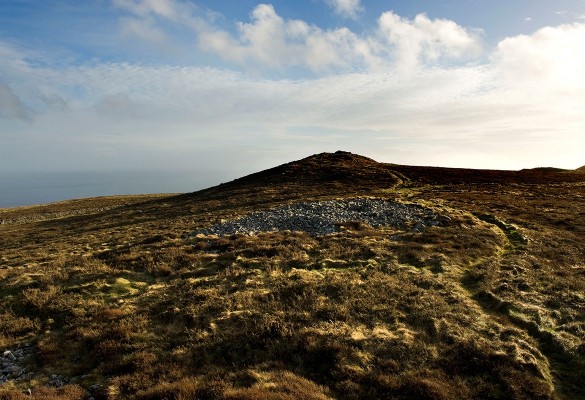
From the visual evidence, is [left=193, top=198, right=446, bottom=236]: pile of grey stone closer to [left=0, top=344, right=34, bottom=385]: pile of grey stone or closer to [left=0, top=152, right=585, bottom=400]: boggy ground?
[left=0, top=152, right=585, bottom=400]: boggy ground

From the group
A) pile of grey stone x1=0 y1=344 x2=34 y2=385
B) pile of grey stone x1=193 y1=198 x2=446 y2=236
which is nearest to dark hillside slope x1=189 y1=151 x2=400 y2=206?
pile of grey stone x1=193 y1=198 x2=446 y2=236

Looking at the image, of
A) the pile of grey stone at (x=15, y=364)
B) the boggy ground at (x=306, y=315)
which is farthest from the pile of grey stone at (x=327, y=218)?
the pile of grey stone at (x=15, y=364)

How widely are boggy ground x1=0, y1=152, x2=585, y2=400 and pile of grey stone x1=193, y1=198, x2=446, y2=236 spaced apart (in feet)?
8.71

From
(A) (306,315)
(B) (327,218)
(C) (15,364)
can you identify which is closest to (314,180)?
(B) (327,218)

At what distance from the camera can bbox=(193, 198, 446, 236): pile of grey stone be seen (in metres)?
35.1

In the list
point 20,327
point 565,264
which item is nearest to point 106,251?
point 20,327

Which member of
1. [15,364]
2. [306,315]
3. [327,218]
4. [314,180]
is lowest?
[15,364]

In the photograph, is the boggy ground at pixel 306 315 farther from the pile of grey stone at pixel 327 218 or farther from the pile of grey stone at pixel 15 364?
the pile of grey stone at pixel 327 218

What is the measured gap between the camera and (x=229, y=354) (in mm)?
13023

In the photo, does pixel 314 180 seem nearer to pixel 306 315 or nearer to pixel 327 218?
pixel 327 218

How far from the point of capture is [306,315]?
51.7 ft

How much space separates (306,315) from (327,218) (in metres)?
22.3

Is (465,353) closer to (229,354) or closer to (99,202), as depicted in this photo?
(229,354)

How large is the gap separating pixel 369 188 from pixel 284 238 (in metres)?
36.4
